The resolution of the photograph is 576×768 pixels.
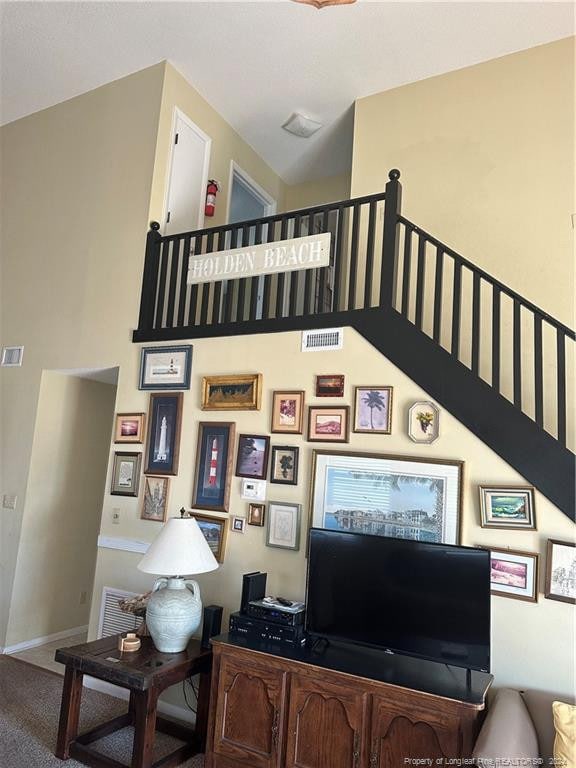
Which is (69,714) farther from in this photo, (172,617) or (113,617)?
(113,617)

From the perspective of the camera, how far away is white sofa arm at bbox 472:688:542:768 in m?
2.00

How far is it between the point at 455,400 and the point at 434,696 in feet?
4.64

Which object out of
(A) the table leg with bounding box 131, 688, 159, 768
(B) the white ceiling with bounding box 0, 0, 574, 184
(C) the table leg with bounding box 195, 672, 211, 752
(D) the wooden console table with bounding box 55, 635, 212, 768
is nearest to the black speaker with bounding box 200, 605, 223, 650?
(D) the wooden console table with bounding box 55, 635, 212, 768

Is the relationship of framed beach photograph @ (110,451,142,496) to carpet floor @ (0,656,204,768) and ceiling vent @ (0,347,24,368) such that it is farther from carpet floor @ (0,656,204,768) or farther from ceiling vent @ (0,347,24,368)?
ceiling vent @ (0,347,24,368)

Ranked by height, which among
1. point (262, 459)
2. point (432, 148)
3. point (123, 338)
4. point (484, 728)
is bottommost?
point (484, 728)

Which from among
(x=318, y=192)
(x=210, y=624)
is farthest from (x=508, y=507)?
(x=318, y=192)

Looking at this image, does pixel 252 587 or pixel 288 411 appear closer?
pixel 252 587

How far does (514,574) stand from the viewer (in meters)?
2.65

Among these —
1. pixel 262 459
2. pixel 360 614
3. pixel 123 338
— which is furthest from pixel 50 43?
pixel 360 614

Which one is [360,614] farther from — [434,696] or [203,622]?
[203,622]

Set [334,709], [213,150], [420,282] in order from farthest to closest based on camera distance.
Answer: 1. [213,150]
2. [420,282]
3. [334,709]

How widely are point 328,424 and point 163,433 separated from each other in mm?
1319

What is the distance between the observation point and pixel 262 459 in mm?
3445

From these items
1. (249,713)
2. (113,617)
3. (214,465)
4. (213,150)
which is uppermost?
(213,150)
